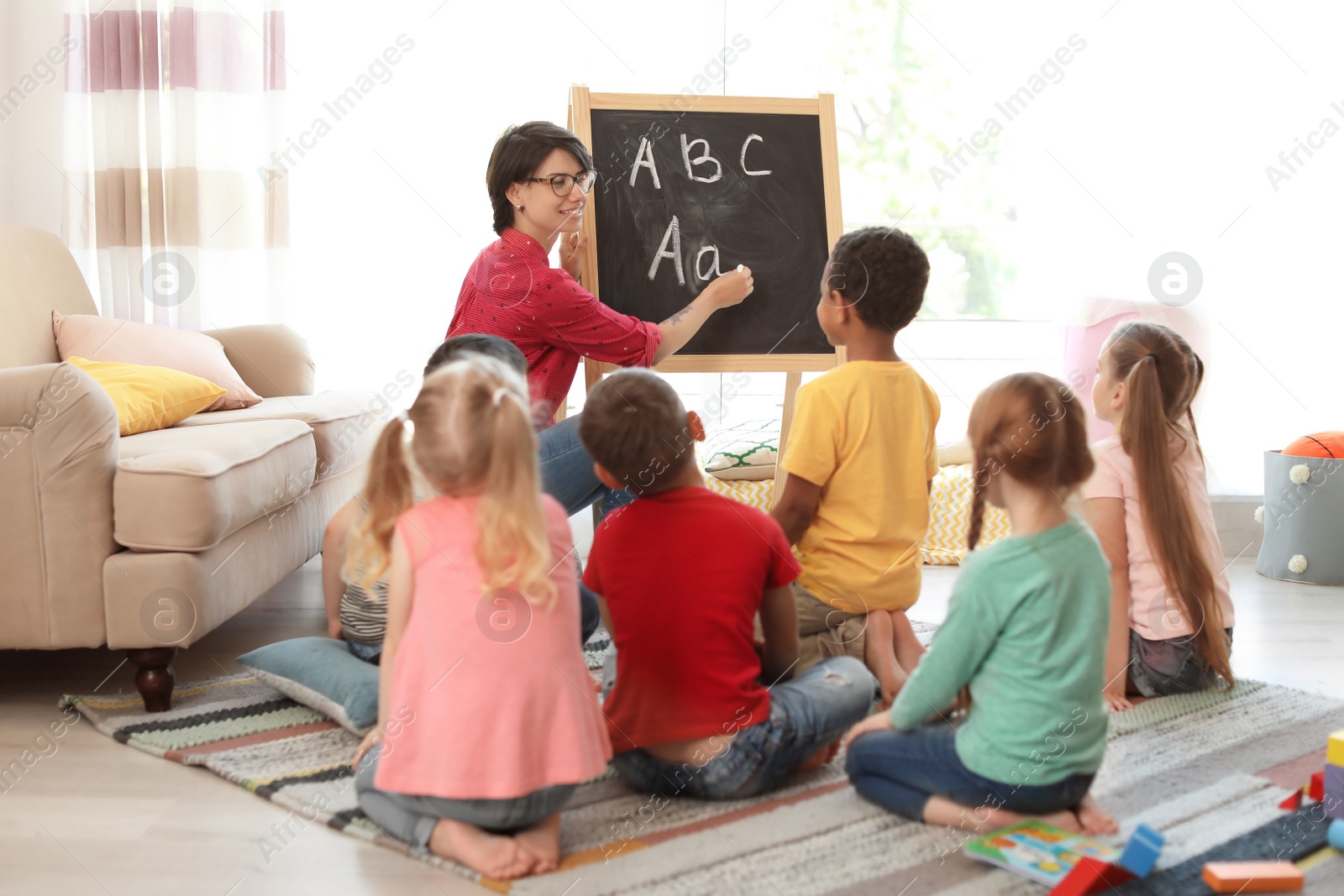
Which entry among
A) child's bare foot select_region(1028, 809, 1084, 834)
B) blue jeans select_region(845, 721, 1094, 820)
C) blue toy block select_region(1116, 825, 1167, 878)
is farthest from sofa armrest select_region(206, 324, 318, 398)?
blue toy block select_region(1116, 825, 1167, 878)

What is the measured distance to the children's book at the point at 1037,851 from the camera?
128 centimetres

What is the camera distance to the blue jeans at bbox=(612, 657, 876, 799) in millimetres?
1485

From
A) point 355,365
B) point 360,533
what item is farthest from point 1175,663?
point 355,365

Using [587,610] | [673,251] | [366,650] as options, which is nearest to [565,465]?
[587,610]

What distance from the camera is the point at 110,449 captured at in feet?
6.17

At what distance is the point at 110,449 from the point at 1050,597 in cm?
155

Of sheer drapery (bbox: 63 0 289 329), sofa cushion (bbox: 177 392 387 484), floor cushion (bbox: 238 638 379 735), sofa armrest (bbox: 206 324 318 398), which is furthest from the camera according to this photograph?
sheer drapery (bbox: 63 0 289 329)

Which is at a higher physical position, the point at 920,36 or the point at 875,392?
the point at 920,36

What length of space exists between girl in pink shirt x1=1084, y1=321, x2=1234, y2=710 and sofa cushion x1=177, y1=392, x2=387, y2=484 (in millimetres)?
1559

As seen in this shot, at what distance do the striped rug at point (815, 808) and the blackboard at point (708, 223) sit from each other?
1.00 metres

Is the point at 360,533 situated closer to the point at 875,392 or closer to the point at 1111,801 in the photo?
the point at 875,392

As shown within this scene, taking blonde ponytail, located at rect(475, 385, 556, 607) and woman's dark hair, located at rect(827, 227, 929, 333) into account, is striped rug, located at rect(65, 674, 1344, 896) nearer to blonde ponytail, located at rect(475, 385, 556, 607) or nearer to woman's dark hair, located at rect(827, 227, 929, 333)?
blonde ponytail, located at rect(475, 385, 556, 607)

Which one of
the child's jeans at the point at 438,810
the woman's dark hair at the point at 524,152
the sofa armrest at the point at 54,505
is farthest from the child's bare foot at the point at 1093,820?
the sofa armrest at the point at 54,505

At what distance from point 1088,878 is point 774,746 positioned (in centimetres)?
43
